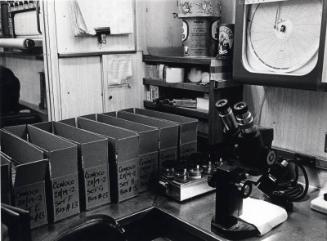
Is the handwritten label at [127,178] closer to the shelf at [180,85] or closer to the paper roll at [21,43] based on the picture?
the shelf at [180,85]

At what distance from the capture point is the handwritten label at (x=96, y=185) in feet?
4.97

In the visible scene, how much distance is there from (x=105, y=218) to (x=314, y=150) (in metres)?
1.17

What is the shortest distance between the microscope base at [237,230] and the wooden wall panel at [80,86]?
1.12 metres

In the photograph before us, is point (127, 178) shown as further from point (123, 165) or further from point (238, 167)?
point (238, 167)

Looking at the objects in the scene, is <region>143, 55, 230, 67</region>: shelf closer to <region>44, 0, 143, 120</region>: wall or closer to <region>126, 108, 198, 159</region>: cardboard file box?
<region>44, 0, 143, 120</region>: wall

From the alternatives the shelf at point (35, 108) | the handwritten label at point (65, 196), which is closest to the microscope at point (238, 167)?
the handwritten label at point (65, 196)

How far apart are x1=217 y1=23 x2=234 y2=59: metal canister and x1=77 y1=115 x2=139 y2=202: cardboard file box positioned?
2.20ft

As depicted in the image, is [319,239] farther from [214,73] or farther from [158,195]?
[214,73]

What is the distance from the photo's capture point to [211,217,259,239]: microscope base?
4.33 feet

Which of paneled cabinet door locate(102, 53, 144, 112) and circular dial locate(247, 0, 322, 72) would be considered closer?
circular dial locate(247, 0, 322, 72)

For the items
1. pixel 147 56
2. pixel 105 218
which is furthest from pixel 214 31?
pixel 105 218

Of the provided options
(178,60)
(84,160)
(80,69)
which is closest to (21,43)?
(80,69)

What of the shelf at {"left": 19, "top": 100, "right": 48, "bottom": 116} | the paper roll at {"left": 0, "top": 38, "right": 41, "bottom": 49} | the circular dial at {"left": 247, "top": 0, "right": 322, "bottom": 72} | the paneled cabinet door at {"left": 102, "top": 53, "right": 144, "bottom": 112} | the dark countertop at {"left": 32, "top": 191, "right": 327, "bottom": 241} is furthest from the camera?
the shelf at {"left": 19, "top": 100, "right": 48, "bottom": 116}

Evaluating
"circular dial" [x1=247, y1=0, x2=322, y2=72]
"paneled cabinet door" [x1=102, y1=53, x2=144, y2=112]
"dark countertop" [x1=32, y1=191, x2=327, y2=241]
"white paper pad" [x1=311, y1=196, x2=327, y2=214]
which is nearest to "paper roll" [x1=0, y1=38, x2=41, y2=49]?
"paneled cabinet door" [x1=102, y1=53, x2=144, y2=112]
